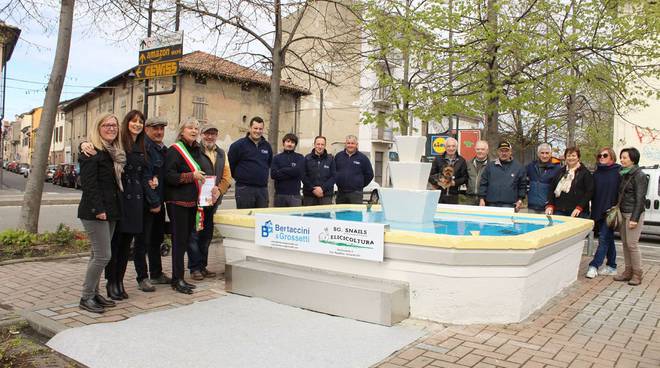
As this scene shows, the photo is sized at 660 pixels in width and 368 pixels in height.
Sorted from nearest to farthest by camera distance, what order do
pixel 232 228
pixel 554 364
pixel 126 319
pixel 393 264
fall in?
pixel 554 364, pixel 126 319, pixel 393 264, pixel 232 228

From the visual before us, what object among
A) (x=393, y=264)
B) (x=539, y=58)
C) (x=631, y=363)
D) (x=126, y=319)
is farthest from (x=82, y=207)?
(x=539, y=58)

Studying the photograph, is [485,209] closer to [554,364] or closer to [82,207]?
[554,364]

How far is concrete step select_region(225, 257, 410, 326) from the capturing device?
188 inches

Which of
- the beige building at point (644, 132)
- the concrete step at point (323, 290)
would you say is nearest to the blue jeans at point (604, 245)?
the concrete step at point (323, 290)

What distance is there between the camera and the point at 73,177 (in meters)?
33.3

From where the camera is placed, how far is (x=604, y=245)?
761 centimetres

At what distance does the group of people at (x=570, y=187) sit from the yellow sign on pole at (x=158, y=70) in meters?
5.67

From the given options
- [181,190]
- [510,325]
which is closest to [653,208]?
[510,325]

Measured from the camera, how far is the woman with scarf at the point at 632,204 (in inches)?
273

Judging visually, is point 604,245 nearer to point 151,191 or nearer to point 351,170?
point 351,170

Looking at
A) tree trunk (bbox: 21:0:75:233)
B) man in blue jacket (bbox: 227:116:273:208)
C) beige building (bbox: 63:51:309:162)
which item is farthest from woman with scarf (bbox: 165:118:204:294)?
beige building (bbox: 63:51:309:162)

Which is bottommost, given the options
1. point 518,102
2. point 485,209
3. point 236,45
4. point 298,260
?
point 298,260

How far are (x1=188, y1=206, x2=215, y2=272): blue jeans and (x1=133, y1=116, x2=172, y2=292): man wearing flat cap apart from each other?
41cm

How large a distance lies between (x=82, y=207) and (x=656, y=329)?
5537 millimetres
